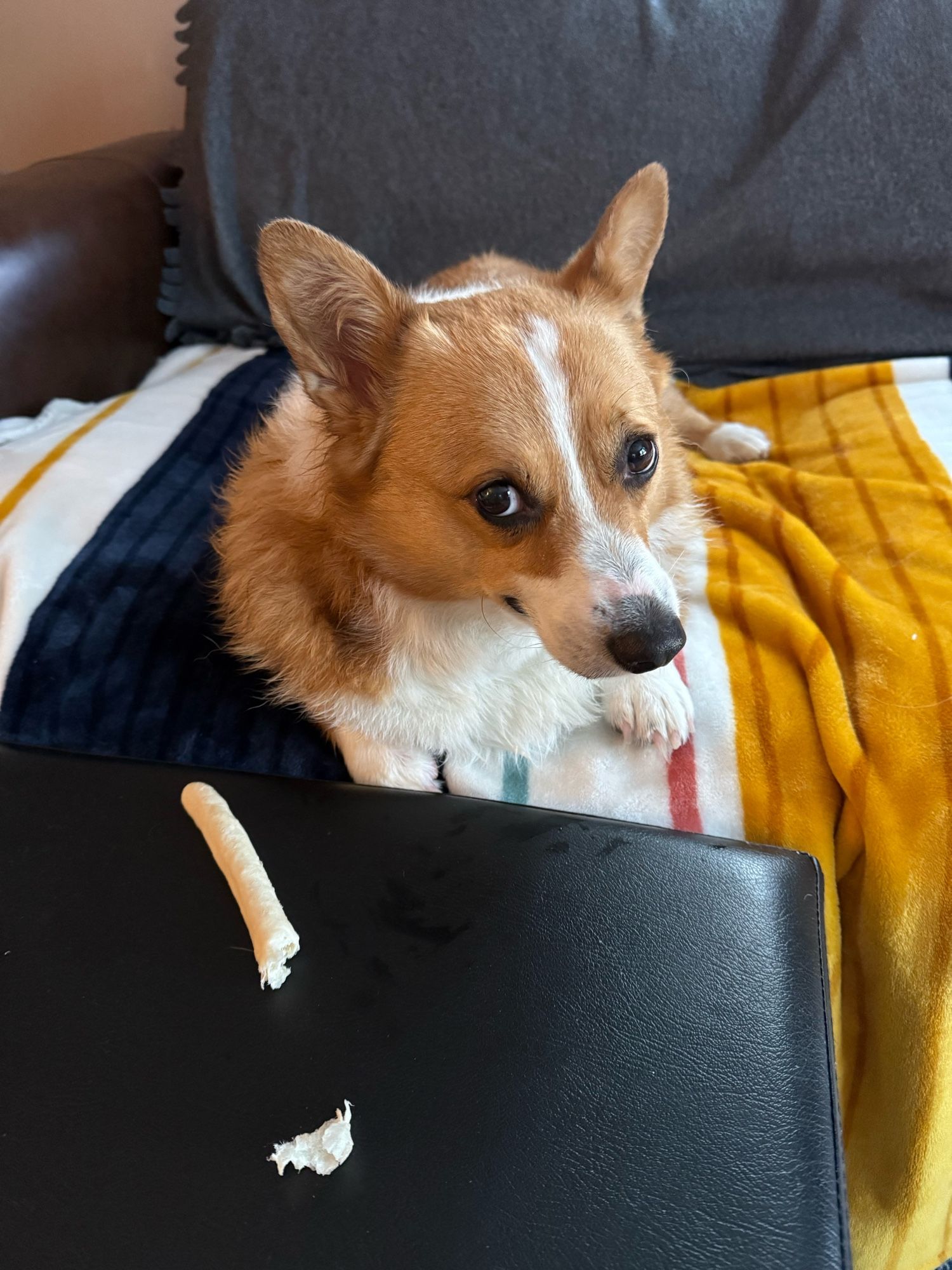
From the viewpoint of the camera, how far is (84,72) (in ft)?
7.91

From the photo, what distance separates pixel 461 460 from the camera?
1.00 metres

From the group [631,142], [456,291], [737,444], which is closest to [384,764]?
[456,291]

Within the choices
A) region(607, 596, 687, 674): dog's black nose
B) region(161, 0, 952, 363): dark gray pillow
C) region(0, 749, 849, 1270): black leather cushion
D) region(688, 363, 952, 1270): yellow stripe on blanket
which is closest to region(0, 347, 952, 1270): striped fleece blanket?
region(688, 363, 952, 1270): yellow stripe on blanket

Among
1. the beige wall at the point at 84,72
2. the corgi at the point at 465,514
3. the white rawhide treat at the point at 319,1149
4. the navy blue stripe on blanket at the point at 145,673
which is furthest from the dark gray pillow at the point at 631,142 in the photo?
the white rawhide treat at the point at 319,1149

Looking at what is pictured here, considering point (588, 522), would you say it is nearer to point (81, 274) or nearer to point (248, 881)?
point (248, 881)

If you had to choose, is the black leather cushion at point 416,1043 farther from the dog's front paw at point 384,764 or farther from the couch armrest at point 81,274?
the couch armrest at point 81,274

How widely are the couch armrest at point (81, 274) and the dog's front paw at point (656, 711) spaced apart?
139 centimetres

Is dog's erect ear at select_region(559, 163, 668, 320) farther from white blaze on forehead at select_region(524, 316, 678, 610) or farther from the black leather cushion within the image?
the black leather cushion

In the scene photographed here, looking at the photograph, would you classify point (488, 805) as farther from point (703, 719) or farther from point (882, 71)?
point (882, 71)

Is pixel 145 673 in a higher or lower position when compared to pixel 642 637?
lower

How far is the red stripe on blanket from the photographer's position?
3.55 feet

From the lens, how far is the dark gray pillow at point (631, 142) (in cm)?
172

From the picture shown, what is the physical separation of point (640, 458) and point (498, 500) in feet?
0.70

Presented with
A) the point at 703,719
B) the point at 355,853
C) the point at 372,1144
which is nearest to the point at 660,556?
the point at 703,719
